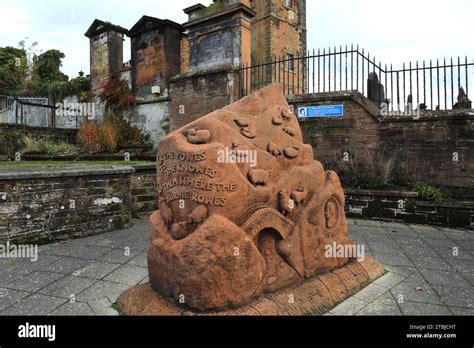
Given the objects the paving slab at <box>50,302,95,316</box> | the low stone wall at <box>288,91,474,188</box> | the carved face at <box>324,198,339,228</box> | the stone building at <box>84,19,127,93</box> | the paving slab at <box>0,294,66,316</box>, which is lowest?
the paving slab at <box>50,302,95,316</box>

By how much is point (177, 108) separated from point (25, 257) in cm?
725

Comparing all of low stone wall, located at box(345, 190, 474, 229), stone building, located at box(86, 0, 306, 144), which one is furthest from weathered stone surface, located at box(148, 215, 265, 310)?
stone building, located at box(86, 0, 306, 144)

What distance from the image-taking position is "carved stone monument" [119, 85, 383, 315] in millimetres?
2555

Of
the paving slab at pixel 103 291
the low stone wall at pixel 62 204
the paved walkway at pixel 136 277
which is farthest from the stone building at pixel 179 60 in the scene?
the paving slab at pixel 103 291

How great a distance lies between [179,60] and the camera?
37.8 ft

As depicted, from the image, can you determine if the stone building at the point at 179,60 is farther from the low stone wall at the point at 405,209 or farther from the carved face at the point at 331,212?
the carved face at the point at 331,212

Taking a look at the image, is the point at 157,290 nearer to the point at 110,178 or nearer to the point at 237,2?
the point at 110,178

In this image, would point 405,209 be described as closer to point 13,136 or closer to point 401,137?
Answer: point 401,137

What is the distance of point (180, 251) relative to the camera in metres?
2.59

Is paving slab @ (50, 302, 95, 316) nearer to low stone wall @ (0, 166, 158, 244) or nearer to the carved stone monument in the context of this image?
the carved stone monument

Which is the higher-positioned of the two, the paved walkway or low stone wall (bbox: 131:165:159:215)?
low stone wall (bbox: 131:165:159:215)

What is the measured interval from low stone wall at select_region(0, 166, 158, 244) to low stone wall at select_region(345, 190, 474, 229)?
4.52 meters

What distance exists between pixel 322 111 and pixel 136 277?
596 centimetres

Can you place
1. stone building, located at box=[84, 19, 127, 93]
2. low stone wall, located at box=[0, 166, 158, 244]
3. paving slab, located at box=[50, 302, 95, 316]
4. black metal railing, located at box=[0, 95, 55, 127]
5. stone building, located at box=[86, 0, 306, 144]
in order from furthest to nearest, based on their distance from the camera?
black metal railing, located at box=[0, 95, 55, 127]
stone building, located at box=[84, 19, 127, 93]
stone building, located at box=[86, 0, 306, 144]
low stone wall, located at box=[0, 166, 158, 244]
paving slab, located at box=[50, 302, 95, 316]
